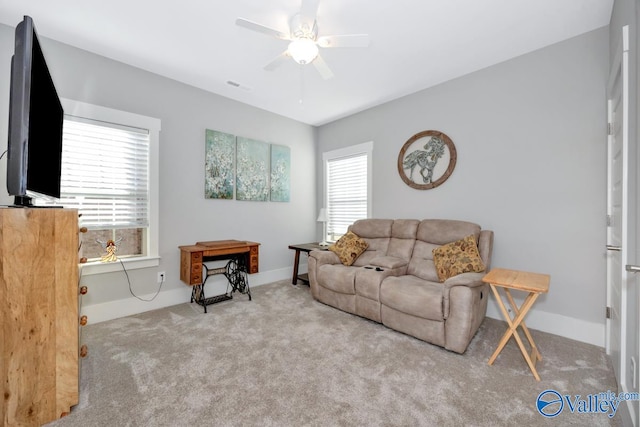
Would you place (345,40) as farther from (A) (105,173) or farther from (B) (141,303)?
(B) (141,303)

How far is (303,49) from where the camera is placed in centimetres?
217

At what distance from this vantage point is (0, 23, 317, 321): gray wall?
2702 millimetres

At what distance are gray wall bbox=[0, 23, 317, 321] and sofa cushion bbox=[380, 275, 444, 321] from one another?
2.23 metres

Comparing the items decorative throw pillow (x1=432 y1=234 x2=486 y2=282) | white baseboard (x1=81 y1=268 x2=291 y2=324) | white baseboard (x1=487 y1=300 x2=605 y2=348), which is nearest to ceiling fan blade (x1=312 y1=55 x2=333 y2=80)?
decorative throw pillow (x1=432 y1=234 x2=486 y2=282)

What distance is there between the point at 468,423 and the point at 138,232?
3494 mm

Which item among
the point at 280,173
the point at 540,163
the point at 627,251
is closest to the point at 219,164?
the point at 280,173

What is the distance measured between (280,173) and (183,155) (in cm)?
148

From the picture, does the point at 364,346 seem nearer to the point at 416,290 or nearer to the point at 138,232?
the point at 416,290

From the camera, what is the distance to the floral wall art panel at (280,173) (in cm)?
436

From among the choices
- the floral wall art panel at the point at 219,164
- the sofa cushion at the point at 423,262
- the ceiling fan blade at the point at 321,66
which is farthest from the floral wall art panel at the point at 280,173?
the sofa cushion at the point at 423,262

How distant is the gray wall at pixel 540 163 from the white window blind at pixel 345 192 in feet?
3.56

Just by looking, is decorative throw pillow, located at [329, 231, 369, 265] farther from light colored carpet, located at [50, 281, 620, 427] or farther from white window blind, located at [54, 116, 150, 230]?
white window blind, located at [54, 116, 150, 230]

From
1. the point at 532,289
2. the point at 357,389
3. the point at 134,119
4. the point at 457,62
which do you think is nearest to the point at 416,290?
the point at 532,289

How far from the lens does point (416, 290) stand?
95.4 inches
